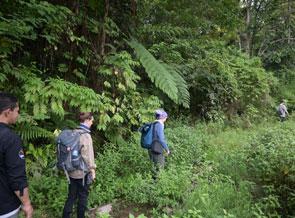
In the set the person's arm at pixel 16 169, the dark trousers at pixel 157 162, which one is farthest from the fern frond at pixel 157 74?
the person's arm at pixel 16 169

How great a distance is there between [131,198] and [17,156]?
118 inches

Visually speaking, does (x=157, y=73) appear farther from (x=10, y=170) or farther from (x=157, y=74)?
(x=10, y=170)

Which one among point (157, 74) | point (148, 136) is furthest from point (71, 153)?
point (157, 74)

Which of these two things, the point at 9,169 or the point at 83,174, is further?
the point at 83,174

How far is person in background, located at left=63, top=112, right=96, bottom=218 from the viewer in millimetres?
4988

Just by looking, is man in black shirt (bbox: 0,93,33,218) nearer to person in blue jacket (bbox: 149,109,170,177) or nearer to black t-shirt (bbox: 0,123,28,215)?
black t-shirt (bbox: 0,123,28,215)

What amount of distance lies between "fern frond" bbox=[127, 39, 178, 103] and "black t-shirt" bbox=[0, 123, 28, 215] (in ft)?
17.7

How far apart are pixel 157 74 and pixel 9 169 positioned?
5.65 meters

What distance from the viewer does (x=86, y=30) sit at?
28.0ft

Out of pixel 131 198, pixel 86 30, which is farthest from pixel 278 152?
pixel 86 30

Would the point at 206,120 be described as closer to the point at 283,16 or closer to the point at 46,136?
the point at 46,136

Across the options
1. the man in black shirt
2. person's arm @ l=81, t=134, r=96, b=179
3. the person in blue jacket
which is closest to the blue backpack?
the person in blue jacket

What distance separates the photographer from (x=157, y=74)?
28.5 ft

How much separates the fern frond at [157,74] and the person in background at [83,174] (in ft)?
11.9
